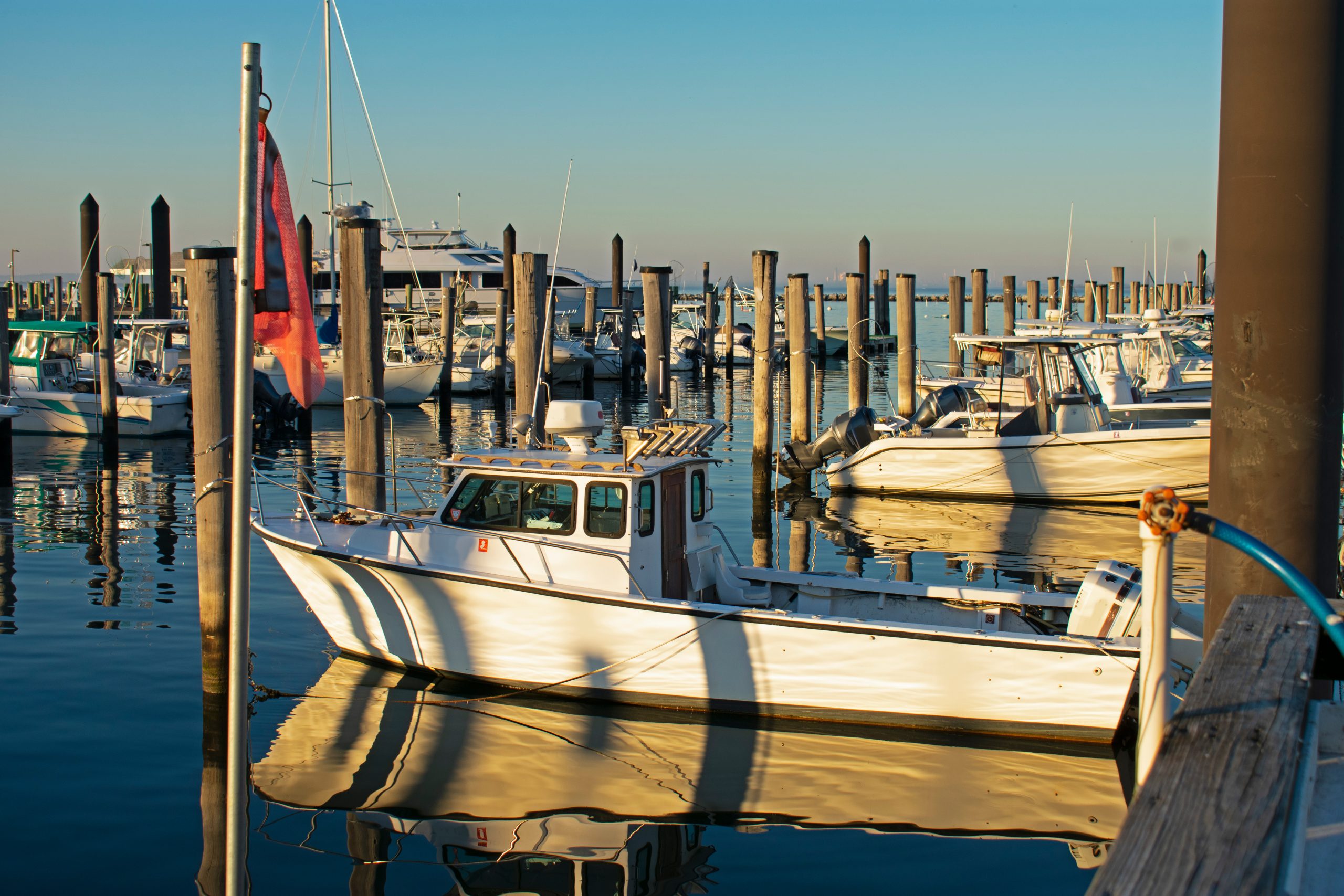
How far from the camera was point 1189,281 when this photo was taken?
7150 centimetres

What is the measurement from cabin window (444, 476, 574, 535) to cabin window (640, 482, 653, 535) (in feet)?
1.77

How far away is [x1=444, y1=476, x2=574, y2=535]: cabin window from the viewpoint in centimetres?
885

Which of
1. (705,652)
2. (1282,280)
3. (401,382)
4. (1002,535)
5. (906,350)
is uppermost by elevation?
(906,350)

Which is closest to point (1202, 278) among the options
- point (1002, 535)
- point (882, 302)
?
point (882, 302)

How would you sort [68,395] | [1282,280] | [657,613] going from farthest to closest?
→ [68,395], [657,613], [1282,280]

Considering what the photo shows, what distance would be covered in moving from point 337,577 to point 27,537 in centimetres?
766

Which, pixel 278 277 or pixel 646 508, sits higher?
pixel 278 277

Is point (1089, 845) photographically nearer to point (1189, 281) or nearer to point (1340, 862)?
point (1340, 862)

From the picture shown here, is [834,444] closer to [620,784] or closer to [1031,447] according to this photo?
[1031,447]

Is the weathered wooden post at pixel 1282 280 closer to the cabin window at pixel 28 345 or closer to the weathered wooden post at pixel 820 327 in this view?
the cabin window at pixel 28 345

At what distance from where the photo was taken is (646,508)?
28.9 ft

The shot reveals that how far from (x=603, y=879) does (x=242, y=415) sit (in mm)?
3134

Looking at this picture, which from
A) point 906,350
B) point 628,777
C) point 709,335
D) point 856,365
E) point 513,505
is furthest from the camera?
point 709,335

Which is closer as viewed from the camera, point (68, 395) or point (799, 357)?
point (799, 357)
